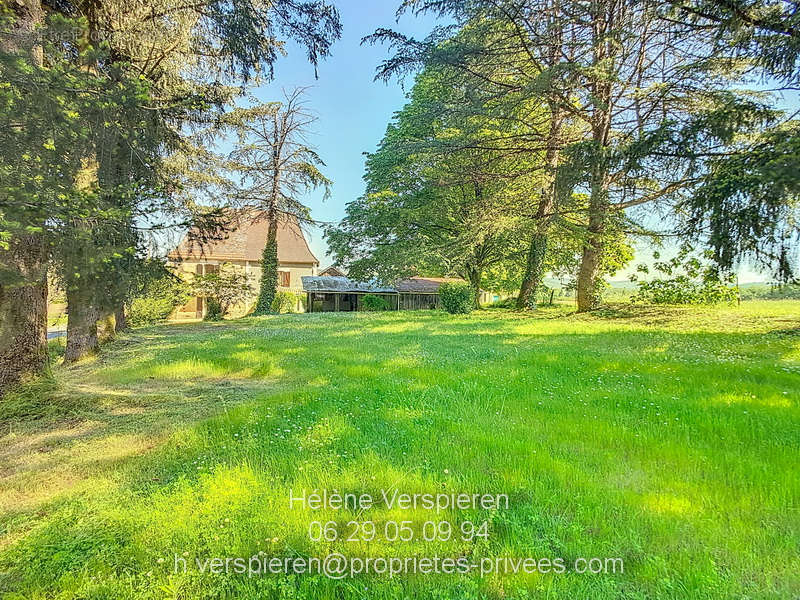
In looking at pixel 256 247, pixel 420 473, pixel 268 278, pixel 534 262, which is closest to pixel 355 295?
pixel 256 247

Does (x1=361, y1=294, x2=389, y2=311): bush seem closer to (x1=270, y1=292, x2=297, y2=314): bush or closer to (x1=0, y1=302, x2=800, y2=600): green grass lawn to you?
(x1=270, y1=292, x2=297, y2=314): bush

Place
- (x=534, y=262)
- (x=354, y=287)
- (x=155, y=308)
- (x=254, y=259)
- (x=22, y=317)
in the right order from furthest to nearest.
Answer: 1. (x=354, y=287)
2. (x=254, y=259)
3. (x=155, y=308)
4. (x=534, y=262)
5. (x=22, y=317)

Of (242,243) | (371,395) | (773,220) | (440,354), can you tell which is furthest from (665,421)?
(242,243)

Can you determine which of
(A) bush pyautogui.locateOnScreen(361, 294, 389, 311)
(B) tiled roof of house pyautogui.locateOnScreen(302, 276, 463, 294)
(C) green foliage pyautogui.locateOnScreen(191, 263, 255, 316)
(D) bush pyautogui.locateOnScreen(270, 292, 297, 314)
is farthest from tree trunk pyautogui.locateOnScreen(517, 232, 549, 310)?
(C) green foliage pyautogui.locateOnScreen(191, 263, 255, 316)

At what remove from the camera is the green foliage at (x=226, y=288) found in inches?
752

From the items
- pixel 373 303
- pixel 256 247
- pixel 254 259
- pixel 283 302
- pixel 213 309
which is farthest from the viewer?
pixel 256 247

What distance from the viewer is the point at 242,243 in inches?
1048

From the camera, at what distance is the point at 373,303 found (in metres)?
28.0

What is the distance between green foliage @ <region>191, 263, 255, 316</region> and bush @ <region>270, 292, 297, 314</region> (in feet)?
Result: 6.02

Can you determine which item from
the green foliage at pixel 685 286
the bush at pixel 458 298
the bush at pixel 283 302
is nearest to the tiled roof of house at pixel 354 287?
the bush at pixel 283 302

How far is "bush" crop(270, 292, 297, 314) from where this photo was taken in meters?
22.7

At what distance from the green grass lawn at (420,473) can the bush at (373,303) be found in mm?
22200

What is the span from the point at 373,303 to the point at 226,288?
11365mm

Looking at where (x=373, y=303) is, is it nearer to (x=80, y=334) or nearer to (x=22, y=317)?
(x=80, y=334)
